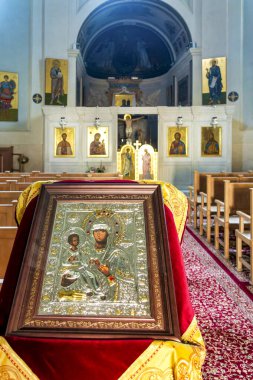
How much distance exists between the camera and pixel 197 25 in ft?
52.4

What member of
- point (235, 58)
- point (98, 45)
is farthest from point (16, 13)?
point (235, 58)

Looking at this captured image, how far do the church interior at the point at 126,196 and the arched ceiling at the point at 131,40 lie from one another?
0.11 metres

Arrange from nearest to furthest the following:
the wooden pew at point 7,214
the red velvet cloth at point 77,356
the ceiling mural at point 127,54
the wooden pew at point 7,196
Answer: the red velvet cloth at point 77,356, the wooden pew at point 7,214, the wooden pew at point 7,196, the ceiling mural at point 127,54

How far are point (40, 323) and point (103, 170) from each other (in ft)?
42.1

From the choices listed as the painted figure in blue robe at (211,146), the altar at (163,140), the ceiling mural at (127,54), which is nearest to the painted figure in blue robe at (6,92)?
the altar at (163,140)

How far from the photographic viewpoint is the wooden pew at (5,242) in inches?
131

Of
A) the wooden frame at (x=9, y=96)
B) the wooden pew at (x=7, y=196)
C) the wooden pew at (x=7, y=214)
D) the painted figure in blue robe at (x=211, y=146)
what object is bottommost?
the wooden pew at (x=7, y=214)

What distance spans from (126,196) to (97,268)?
404mm

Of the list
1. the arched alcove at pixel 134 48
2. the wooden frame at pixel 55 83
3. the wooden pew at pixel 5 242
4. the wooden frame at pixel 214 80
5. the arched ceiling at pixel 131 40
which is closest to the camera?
the wooden pew at pixel 5 242

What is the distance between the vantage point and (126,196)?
1.88 meters

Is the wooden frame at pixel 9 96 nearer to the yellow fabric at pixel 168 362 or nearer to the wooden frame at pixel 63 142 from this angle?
the wooden frame at pixel 63 142

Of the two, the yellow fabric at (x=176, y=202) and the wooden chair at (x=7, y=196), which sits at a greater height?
the yellow fabric at (x=176, y=202)

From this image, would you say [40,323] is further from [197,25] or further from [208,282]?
[197,25]

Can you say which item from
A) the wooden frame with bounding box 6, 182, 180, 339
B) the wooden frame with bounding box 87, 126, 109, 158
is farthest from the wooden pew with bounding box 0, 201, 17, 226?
the wooden frame with bounding box 87, 126, 109, 158
